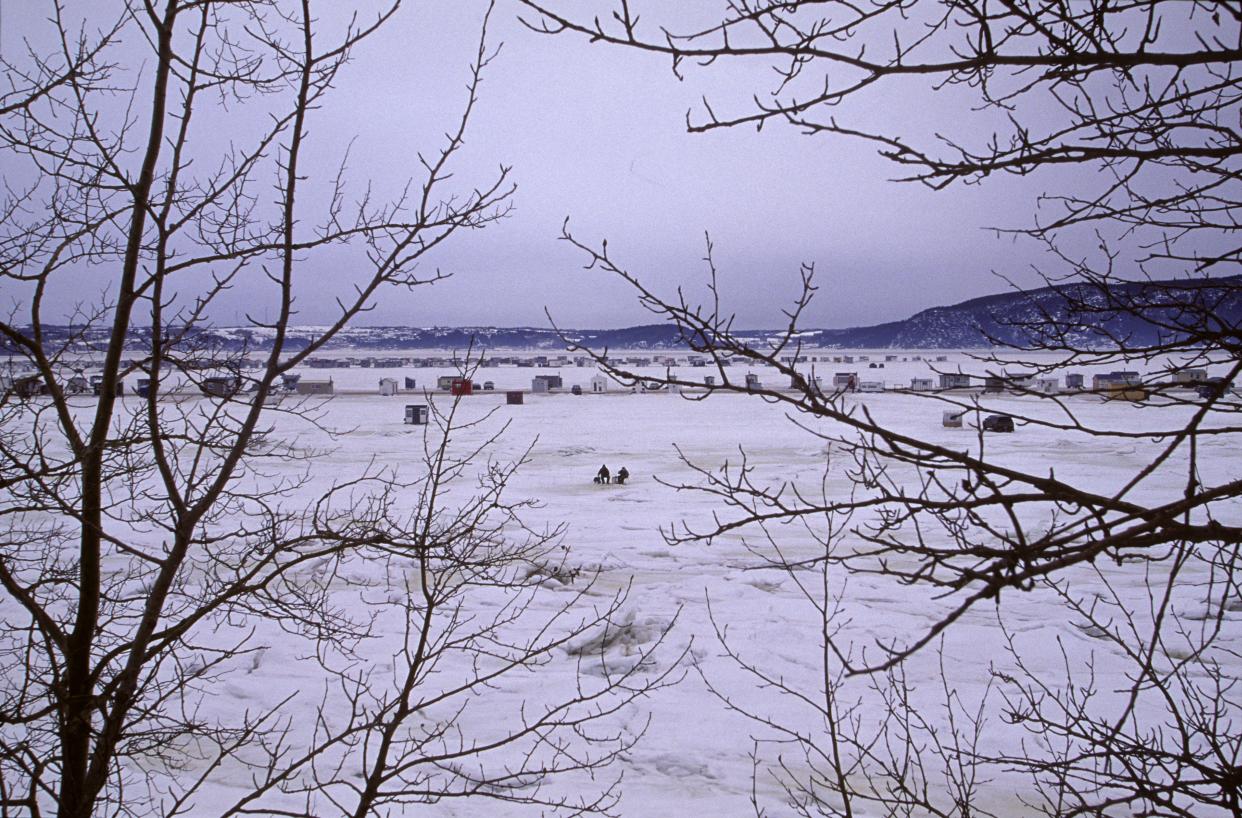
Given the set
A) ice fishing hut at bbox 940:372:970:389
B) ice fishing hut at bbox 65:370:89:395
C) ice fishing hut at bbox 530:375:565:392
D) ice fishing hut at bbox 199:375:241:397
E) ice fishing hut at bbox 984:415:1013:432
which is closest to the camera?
ice fishing hut at bbox 984:415:1013:432

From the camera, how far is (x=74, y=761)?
10.9 ft

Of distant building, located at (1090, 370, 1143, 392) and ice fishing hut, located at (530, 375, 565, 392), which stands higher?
distant building, located at (1090, 370, 1143, 392)

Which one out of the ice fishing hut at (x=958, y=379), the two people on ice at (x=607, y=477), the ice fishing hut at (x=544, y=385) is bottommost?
the two people on ice at (x=607, y=477)

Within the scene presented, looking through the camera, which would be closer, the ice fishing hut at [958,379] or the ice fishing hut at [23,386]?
the ice fishing hut at [958,379]

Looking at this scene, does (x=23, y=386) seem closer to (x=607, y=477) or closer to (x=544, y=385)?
(x=607, y=477)

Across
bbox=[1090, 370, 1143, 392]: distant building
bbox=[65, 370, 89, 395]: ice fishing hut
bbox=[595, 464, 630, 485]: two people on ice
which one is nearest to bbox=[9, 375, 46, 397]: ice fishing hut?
bbox=[65, 370, 89, 395]: ice fishing hut

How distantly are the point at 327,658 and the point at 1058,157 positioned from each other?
1036 cm

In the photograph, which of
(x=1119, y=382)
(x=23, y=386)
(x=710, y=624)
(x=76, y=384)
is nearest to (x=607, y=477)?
(x=710, y=624)

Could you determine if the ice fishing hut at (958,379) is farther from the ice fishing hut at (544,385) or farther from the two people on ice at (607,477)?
the ice fishing hut at (544,385)

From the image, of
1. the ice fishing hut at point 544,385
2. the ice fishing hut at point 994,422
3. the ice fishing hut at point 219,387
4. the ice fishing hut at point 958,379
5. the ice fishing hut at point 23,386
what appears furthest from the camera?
the ice fishing hut at point 544,385

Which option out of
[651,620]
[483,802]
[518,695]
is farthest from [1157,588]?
[483,802]

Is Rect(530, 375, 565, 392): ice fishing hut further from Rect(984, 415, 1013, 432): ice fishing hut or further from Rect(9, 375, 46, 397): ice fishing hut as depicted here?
Rect(9, 375, 46, 397): ice fishing hut

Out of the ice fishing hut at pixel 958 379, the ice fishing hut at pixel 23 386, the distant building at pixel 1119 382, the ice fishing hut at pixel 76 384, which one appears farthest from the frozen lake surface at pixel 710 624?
the ice fishing hut at pixel 76 384

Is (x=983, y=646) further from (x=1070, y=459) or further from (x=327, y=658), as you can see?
(x=1070, y=459)
